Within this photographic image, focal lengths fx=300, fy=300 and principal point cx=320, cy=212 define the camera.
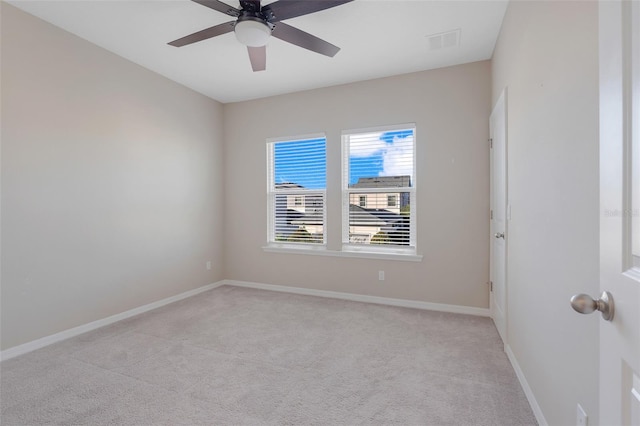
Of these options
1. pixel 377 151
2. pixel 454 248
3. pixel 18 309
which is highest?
pixel 377 151

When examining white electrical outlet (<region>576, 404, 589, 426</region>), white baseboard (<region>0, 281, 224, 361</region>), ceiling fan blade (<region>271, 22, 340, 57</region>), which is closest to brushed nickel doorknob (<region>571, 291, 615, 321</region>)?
white electrical outlet (<region>576, 404, 589, 426</region>)

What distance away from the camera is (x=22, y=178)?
8.34 ft

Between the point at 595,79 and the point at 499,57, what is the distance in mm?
2130

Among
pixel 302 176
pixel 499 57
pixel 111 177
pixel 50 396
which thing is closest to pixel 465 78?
pixel 499 57

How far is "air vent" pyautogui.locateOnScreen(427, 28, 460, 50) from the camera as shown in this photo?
2826 mm

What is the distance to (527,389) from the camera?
1.92 m

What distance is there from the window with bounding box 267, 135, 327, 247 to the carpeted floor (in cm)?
138

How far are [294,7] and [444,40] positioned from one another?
1673 millimetres

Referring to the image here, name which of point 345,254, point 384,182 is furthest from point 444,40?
point 345,254

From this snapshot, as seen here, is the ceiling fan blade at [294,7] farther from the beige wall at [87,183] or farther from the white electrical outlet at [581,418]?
the white electrical outlet at [581,418]

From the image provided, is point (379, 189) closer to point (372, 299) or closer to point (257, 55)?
point (372, 299)

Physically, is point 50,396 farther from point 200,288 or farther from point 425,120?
point 425,120

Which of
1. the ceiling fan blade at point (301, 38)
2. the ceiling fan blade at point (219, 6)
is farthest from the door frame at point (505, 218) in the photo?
the ceiling fan blade at point (219, 6)

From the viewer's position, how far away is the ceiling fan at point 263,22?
78.5 inches
